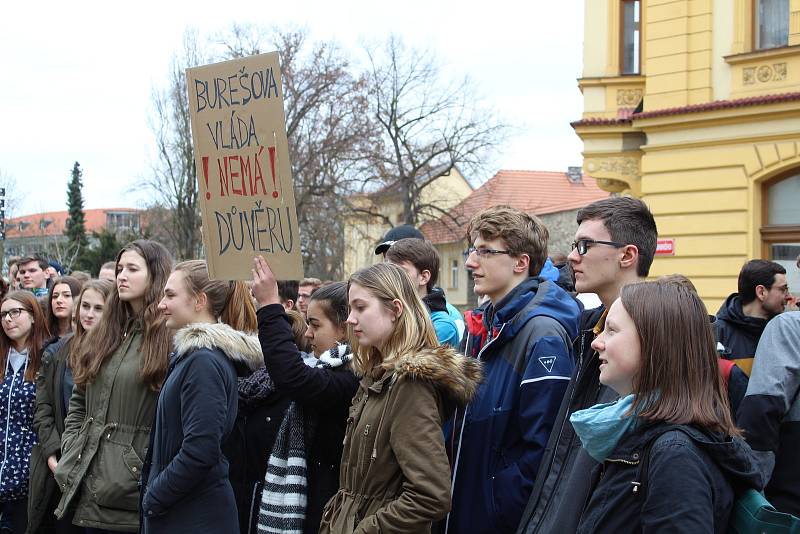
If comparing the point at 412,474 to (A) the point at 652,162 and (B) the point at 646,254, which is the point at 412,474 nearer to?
(B) the point at 646,254

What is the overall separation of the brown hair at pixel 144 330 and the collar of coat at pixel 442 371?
1702mm

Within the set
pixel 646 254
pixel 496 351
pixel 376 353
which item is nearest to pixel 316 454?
pixel 376 353

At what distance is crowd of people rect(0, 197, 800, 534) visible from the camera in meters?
Answer: 2.84

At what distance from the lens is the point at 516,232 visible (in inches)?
173

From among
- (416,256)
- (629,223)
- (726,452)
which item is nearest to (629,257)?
(629,223)

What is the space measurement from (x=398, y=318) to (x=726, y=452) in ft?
5.67

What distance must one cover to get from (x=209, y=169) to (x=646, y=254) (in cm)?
215

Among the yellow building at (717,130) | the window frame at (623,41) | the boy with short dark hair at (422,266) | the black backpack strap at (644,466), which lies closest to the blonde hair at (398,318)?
the boy with short dark hair at (422,266)

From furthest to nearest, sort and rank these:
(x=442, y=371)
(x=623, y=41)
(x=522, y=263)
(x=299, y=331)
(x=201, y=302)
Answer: (x=623, y=41) < (x=299, y=331) < (x=201, y=302) < (x=522, y=263) < (x=442, y=371)

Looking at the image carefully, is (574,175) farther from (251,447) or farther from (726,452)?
(726,452)

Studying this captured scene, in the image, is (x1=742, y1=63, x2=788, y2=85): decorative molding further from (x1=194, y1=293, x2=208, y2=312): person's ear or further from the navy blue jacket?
(x1=194, y1=293, x2=208, y2=312): person's ear

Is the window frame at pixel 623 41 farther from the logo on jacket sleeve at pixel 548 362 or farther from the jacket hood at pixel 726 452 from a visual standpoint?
the jacket hood at pixel 726 452

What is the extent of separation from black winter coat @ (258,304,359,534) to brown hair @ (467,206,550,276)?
0.94m

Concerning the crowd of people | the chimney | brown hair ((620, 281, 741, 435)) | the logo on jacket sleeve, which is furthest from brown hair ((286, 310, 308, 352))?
the chimney
